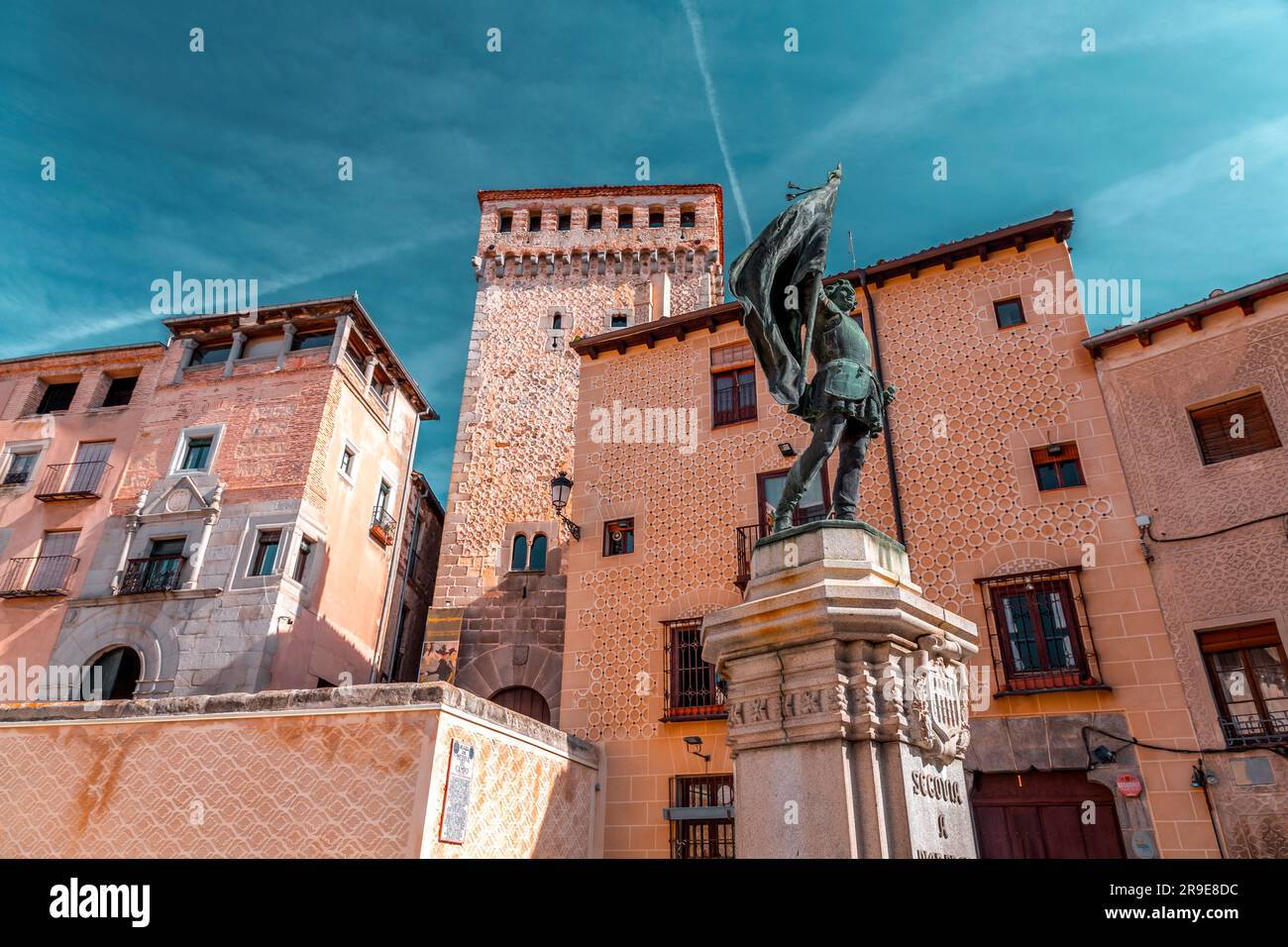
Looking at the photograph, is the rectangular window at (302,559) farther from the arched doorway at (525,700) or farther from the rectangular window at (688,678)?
the rectangular window at (688,678)

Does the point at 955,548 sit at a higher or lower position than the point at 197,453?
lower

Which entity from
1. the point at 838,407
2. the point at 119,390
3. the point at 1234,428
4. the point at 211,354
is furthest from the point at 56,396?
the point at 1234,428

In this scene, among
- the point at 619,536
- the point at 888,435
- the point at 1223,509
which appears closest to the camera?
the point at 1223,509

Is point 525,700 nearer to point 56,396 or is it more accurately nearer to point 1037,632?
point 1037,632

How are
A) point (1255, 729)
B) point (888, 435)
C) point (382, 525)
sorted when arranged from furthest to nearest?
point (382, 525)
point (888, 435)
point (1255, 729)

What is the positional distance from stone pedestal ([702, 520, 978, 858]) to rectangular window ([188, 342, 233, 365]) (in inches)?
870

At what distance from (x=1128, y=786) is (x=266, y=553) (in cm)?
1767

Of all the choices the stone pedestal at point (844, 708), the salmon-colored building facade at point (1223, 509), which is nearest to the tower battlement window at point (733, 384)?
the salmon-colored building facade at point (1223, 509)

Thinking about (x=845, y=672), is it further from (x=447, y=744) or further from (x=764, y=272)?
(x=447, y=744)

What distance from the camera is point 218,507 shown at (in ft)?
62.6

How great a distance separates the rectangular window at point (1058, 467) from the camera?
12.5 meters

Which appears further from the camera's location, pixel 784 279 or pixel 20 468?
pixel 20 468

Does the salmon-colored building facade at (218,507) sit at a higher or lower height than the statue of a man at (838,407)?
higher

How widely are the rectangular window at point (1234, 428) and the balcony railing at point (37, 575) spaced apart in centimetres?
2369
